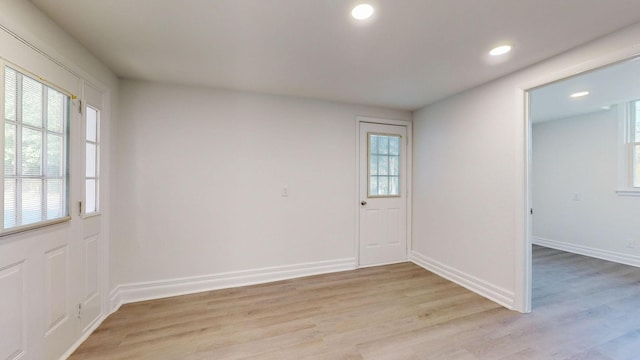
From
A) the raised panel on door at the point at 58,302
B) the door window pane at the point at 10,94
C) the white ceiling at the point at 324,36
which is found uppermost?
the white ceiling at the point at 324,36

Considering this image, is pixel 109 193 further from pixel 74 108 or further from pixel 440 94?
pixel 440 94

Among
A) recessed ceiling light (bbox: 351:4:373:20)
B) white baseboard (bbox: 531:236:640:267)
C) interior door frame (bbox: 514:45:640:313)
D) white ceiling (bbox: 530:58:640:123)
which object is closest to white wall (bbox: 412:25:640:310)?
interior door frame (bbox: 514:45:640:313)

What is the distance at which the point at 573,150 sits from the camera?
14.8 feet

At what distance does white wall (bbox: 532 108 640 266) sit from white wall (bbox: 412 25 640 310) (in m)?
2.95

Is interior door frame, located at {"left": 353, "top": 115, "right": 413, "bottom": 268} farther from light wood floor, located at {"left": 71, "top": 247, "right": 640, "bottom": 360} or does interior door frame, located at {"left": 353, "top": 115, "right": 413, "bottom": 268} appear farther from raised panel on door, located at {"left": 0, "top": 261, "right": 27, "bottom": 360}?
raised panel on door, located at {"left": 0, "top": 261, "right": 27, "bottom": 360}

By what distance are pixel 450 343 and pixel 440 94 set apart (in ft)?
9.01

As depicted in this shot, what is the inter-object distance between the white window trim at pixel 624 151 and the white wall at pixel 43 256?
6814mm

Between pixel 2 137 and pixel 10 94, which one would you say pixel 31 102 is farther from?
pixel 2 137

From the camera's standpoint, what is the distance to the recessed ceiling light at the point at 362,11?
160 cm

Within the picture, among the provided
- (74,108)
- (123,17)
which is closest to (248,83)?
(123,17)

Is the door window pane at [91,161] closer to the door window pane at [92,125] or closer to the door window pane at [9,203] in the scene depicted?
the door window pane at [92,125]

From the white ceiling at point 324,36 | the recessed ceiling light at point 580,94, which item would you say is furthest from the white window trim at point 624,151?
the white ceiling at point 324,36

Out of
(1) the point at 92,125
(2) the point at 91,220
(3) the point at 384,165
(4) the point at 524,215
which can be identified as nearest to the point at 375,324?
(4) the point at 524,215

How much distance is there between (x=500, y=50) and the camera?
215 cm
